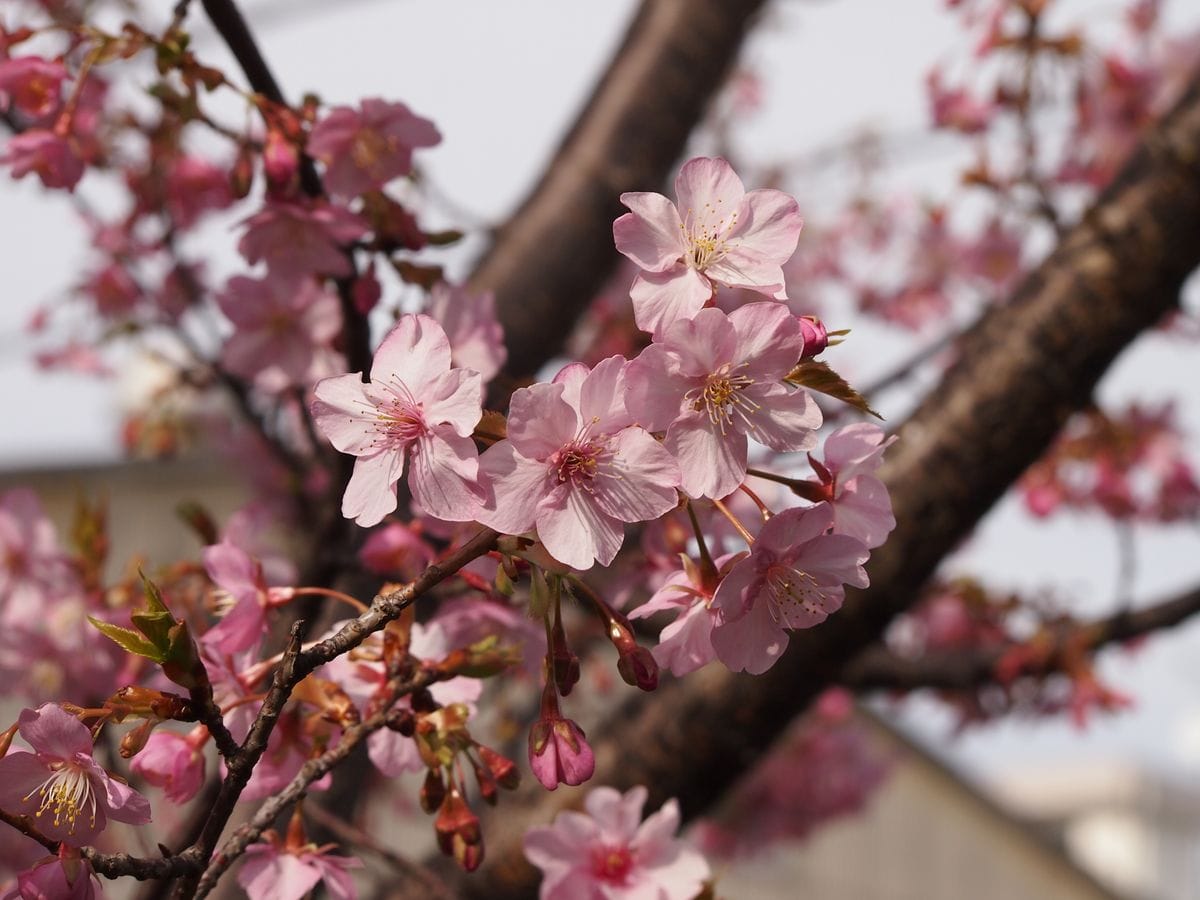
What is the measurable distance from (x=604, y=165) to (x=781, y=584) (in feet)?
5.54

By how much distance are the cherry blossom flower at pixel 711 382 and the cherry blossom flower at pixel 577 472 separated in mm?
17

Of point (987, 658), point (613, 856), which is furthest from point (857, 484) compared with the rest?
point (987, 658)

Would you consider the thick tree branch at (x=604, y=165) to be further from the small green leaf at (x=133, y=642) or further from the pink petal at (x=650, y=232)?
the small green leaf at (x=133, y=642)

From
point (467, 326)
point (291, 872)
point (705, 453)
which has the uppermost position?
point (705, 453)

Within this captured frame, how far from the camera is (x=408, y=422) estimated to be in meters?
0.98

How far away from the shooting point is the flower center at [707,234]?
0.98 meters

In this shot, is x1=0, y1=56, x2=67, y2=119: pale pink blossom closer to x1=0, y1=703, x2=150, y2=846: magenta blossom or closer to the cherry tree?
the cherry tree

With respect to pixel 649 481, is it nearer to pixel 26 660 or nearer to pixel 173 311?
pixel 26 660

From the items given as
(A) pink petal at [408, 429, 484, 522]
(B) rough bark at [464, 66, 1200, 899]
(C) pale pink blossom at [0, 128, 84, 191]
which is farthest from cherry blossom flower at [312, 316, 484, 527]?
(B) rough bark at [464, 66, 1200, 899]

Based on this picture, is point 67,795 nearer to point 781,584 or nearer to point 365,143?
point 781,584

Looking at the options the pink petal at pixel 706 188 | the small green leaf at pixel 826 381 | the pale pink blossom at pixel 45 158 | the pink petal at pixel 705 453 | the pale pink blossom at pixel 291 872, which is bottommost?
the pale pink blossom at pixel 291 872

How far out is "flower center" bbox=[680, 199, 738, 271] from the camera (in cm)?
98

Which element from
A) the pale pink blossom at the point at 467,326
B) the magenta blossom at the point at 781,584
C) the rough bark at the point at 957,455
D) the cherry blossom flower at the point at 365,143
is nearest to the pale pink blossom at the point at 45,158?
the cherry blossom flower at the point at 365,143

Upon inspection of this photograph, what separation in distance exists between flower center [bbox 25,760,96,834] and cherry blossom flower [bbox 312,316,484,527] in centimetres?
27
